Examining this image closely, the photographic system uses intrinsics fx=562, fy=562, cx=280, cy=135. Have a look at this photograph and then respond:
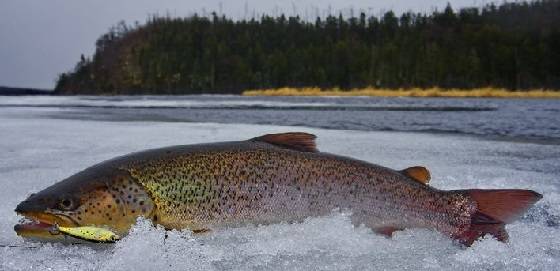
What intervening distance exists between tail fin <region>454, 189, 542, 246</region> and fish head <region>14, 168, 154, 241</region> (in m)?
1.57

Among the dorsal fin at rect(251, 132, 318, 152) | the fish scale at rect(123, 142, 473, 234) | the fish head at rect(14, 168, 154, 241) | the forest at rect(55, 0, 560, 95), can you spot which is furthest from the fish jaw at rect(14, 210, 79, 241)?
the forest at rect(55, 0, 560, 95)

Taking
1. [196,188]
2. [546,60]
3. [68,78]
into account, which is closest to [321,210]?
[196,188]

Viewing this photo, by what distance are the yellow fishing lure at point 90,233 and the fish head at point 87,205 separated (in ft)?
0.05

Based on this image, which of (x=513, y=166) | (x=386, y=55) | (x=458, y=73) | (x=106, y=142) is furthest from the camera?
(x=386, y=55)

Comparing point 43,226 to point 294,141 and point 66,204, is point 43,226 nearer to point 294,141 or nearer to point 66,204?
point 66,204

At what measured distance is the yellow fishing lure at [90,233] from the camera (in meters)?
2.47

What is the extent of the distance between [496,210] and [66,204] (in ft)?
6.61

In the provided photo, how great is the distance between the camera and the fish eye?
2.46 m

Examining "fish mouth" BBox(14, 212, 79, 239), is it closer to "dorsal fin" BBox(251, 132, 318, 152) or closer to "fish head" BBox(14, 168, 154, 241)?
"fish head" BBox(14, 168, 154, 241)

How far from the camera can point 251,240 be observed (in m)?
2.72

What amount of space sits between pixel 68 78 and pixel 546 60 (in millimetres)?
125627

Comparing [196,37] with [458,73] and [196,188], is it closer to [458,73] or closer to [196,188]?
[458,73]

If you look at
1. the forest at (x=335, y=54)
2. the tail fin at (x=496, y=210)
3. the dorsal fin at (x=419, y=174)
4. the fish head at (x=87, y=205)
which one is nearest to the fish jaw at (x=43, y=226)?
the fish head at (x=87, y=205)

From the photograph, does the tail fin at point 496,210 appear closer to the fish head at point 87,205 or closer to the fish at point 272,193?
the fish at point 272,193
